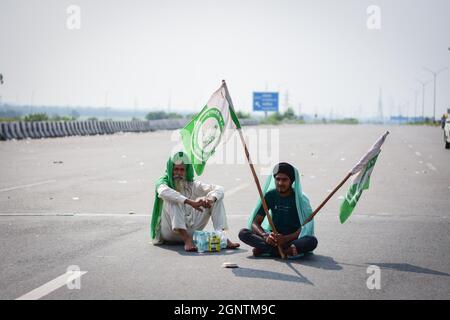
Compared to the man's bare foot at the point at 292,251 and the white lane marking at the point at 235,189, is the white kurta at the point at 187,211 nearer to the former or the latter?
the man's bare foot at the point at 292,251

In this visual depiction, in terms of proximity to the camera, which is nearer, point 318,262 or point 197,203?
point 318,262

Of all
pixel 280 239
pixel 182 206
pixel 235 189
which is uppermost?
pixel 182 206

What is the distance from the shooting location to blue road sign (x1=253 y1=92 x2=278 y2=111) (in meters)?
104

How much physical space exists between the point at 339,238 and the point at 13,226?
454 centimetres

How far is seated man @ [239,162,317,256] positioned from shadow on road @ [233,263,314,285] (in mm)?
662

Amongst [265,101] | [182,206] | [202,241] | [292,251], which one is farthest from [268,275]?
[265,101]

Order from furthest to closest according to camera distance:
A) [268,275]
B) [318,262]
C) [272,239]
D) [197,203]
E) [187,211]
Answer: [187,211] < [197,203] < [272,239] < [318,262] < [268,275]

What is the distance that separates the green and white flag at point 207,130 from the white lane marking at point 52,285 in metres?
2.03

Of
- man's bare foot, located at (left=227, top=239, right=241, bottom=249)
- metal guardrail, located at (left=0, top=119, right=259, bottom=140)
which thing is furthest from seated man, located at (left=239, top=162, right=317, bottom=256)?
metal guardrail, located at (left=0, top=119, right=259, bottom=140)

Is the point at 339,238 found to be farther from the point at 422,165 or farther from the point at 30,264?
the point at 422,165

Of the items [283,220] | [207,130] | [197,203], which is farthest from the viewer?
[207,130]

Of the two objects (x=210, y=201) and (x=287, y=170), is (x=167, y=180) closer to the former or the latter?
(x=210, y=201)

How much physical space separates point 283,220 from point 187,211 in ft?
4.02

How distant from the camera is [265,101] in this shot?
10456cm
